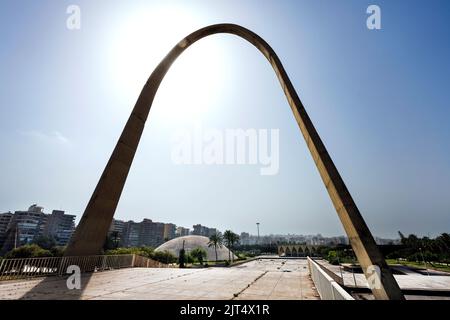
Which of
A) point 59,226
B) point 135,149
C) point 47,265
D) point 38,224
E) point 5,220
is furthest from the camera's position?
point 59,226

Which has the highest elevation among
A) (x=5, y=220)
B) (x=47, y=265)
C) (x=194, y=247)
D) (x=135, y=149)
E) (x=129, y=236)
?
(x=135, y=149)

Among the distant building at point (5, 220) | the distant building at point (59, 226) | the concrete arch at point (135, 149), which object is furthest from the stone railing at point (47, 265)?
the distant building at point (5, 220)

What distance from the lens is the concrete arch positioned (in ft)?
26.2

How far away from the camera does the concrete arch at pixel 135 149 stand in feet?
26.2

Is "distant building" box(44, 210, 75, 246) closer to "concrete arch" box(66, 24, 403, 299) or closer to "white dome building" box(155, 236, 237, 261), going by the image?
"white dome building" box(155, 236, 237, 261)

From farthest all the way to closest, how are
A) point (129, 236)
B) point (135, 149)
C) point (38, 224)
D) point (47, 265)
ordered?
1. point (129, 236)
2. point (38, 224)
3. point (135, 149)
4. point (47, 265)

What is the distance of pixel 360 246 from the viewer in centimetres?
809

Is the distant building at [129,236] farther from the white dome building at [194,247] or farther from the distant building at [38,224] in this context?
the white dome building at [194,247]

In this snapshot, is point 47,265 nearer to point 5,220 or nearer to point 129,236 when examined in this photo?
point 5,220

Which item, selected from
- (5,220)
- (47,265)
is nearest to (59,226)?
(5,220)

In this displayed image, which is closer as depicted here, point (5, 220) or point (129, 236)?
point (5, 220)

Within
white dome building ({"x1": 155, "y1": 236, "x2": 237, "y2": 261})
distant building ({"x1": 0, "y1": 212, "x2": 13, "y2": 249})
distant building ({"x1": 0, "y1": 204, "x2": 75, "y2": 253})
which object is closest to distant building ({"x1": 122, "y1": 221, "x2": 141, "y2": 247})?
distant building ({"x1": 0, "y1": 204, "x2": 75, "y2": 253})

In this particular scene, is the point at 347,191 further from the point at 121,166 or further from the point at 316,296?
the point at 121,166

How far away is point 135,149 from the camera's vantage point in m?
18.0
